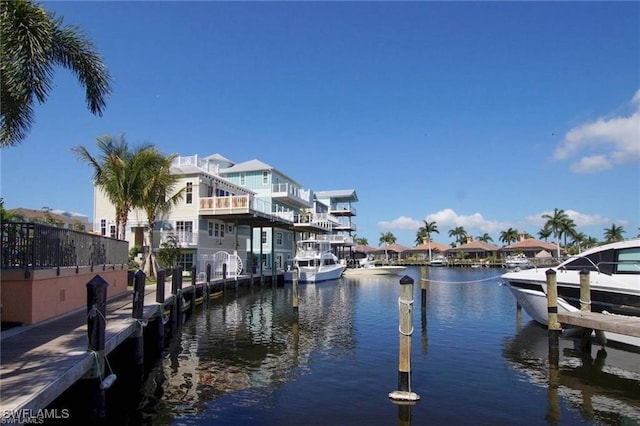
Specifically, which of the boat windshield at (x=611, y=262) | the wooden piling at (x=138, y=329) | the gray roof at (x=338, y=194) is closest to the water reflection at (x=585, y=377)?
the boat windshield at (x=611, y=262)

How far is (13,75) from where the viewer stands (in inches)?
450

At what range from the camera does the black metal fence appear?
1134 centimetres

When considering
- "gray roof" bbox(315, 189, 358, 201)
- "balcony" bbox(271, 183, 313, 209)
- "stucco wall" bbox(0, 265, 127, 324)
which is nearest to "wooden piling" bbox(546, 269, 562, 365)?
"stucco wall" bbox(0, 265, 127, 324)

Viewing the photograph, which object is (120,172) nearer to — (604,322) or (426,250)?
(604,322)

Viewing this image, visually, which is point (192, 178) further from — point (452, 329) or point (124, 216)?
point (452, 329)

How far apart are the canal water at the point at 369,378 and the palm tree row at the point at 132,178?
1364 cm

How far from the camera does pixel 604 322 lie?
40.4 feet

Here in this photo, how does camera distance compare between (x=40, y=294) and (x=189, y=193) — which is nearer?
(x=40, y=294)

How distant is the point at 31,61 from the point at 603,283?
18.2 m

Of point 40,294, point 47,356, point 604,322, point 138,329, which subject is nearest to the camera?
point 47,356

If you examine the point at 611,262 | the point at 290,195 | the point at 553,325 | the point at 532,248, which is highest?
the point at 290,195

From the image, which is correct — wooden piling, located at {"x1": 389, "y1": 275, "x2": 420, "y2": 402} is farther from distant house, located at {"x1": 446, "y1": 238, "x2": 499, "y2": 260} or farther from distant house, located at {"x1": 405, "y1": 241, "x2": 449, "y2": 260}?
distant house, located at {"x1": 405, "y1": 241, "x2": 449, "y2": 260}

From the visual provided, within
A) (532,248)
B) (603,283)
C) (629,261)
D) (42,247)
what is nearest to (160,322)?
(42,247)

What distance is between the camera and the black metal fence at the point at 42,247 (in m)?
11.3
